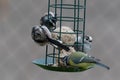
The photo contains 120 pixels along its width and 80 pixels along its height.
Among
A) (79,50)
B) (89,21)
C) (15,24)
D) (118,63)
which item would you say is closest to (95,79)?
(118,63)

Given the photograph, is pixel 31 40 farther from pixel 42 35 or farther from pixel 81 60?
pixel 81 60

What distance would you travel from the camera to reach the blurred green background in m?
5.13

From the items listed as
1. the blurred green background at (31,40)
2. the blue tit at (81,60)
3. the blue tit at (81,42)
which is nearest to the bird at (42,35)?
the blue tit at (81,60)

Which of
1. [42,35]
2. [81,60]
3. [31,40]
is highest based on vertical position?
[42,35]

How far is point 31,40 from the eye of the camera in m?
5.25

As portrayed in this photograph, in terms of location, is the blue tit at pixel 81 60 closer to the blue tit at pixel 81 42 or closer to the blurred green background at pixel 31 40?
the blue tit at pixel 81 42

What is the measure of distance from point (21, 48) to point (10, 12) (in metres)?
0.33

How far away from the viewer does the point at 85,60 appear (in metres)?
2.93

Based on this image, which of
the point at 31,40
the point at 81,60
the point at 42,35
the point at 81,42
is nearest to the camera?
the point at 81,60

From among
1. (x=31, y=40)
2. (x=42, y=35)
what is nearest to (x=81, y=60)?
(x=42, y=35)

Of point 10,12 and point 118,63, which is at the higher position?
point 10,12

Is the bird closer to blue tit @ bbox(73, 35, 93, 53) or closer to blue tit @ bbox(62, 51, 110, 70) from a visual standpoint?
blue tit @ bbox(62, 51, 110, 70)

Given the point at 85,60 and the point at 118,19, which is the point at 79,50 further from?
the point at 118,19

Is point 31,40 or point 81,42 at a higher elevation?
point 81,42
